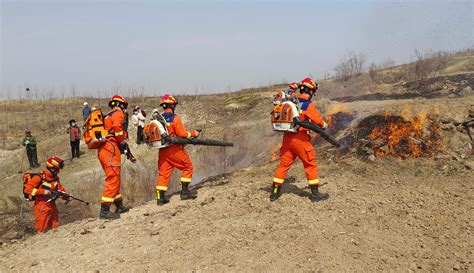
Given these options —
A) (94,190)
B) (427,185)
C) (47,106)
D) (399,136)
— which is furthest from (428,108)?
(47,106)

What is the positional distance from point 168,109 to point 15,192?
9150 mm

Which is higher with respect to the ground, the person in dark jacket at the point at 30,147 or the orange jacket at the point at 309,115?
the orange jacket at the point at 309,115

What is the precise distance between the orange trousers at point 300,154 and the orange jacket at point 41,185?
481cm

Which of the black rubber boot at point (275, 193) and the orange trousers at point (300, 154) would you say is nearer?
the orange trousers at point (300, 154)

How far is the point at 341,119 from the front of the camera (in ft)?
38.5

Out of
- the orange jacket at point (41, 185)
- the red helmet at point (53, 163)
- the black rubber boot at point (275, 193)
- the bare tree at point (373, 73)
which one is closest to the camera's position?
the black rubber boot at point (275, 193)

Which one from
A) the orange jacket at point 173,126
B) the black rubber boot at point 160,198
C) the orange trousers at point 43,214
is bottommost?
the orange trousers at point 43,214

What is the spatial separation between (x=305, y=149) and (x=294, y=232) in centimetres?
142

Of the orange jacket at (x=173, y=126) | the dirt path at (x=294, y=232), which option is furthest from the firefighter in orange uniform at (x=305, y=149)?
the orange jacket at (x=173, y=126)

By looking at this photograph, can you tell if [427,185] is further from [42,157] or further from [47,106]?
[47,106]

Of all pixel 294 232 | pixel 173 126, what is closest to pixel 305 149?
pixel 294 232

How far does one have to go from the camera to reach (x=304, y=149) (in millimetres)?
6355

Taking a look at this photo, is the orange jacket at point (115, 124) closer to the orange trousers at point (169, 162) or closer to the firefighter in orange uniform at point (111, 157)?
the firefighter in orange uniform at point (111, 157)

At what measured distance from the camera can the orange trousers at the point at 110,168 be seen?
22.1 feet
